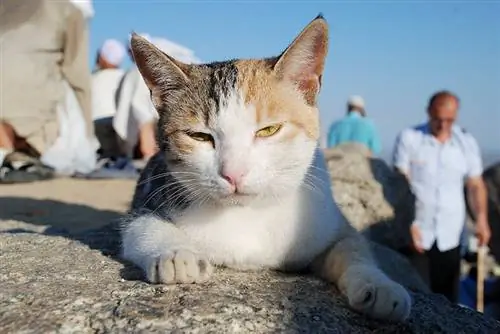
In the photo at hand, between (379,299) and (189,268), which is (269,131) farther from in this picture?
(379,299)

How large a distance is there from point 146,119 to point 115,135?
150 centimetres

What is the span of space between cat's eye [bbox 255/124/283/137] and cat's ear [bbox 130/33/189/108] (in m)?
0.48

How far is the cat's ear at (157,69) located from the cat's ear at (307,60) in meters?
0.43

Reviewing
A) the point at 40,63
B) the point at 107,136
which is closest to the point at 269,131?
the point at 40,63

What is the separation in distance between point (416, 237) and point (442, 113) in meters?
1.26

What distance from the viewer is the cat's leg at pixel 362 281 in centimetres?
212

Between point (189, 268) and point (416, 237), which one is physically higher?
point (189, 268)

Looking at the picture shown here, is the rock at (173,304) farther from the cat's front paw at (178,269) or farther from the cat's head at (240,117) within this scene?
the cat's head at (240,117)

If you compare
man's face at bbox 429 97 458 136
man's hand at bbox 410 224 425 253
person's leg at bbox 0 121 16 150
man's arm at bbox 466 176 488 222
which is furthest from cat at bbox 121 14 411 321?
person's leg at bbox 0 121 16 150

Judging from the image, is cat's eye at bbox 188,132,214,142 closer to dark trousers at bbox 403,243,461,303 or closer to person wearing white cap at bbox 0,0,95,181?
person wearing white cap at bbox 0,0,95,181

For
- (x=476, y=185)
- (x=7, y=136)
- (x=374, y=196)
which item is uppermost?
(x=7, y=136)

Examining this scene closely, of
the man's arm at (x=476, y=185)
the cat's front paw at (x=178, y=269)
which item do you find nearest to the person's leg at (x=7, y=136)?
the man's arm at (x=476, y=185)

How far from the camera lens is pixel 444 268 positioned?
6.42 metres

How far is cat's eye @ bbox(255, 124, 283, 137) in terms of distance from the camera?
7.88 feet
